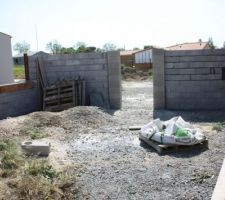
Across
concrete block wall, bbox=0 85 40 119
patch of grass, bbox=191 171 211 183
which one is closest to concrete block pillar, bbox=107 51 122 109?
concrete block wall, bbox=0 85 40 119

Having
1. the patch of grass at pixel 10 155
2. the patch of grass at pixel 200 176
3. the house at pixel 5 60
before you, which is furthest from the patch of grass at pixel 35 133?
the house at pixel 5 60

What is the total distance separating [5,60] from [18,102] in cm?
474

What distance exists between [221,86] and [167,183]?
21.3ft

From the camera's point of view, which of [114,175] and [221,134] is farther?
[221,134]

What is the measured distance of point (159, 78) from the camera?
37.2 feet

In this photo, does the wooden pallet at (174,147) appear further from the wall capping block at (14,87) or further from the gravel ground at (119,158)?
the wall capping block at (14,87)

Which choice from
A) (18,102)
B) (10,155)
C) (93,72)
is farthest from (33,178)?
(93,72)

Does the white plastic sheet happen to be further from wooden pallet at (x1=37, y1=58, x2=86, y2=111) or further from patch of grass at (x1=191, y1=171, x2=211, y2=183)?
wooden pallet at (x1=37, y1=58, x2=86, y2=111)

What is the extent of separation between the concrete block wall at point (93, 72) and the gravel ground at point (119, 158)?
5.50 feet

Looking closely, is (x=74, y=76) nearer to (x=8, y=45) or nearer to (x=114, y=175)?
(x=8, y=45)

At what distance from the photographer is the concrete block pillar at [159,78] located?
11.2m

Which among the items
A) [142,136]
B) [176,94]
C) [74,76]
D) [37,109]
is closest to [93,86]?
[74,76]

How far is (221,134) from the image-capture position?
7.98m

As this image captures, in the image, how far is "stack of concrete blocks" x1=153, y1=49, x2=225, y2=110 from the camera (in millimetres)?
10938
